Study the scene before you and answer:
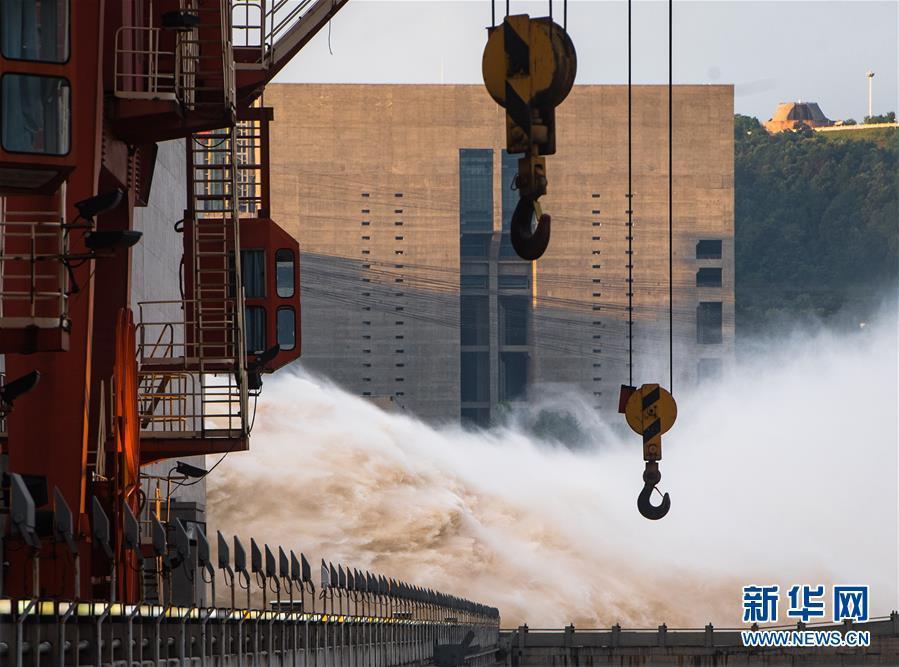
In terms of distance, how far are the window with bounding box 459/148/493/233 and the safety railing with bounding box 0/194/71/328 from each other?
128430 millimetres

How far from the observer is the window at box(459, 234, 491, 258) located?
15475cm

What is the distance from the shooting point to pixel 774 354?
171 metres

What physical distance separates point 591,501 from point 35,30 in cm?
9880

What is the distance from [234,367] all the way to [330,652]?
257 inches

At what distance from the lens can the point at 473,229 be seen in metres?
153

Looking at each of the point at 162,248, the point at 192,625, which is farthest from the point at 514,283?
the point at 192,625

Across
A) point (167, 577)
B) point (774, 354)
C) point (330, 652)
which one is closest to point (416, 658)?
point (330, 652)

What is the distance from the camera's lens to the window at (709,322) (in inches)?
6004

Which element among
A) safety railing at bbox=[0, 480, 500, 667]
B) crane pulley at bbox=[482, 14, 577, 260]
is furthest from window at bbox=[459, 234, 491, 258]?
crane pulley at bbox=[482, 14, 577, 260]

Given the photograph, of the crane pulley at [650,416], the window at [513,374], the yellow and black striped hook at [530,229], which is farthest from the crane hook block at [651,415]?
the window at [513,374]

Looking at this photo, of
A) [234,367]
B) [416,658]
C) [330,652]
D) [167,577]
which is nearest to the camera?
[167,577]

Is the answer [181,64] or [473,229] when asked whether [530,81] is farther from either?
[473,229]

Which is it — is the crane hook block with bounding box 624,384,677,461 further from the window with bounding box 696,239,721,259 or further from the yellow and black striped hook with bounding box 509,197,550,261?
the window with bounding box 696,239,721,259

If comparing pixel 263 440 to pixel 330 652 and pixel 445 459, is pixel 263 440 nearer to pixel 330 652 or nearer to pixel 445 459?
pixel 445 459
